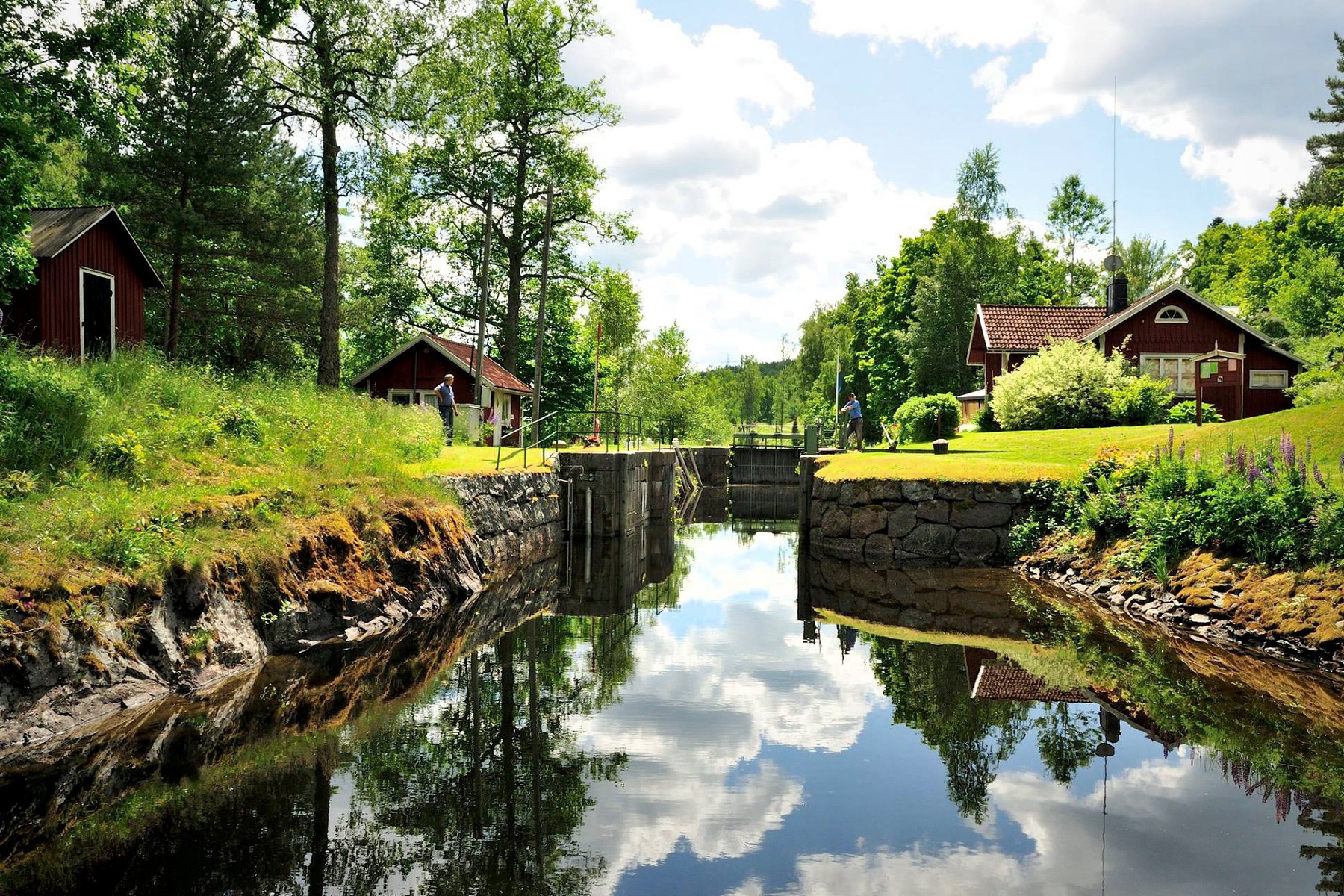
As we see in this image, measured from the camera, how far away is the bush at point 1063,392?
87.2ft

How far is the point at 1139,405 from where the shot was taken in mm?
25969

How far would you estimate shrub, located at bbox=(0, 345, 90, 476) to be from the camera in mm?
8805

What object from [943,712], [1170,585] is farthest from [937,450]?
[943,712]

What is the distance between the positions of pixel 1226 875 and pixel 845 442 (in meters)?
23.1

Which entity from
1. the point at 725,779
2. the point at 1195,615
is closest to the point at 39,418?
the point at 725,779

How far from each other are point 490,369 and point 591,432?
14.7ft

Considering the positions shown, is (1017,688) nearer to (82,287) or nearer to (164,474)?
(164,474)

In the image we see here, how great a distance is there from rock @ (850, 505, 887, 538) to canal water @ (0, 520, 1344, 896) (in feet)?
24.9

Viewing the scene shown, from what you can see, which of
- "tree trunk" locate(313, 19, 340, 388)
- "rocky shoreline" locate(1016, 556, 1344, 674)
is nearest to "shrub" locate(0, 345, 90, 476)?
"tree trunk" locate(313, 19, 340, 388)

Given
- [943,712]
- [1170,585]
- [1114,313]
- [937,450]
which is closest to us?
[943,712]

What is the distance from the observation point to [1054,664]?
32.2ft

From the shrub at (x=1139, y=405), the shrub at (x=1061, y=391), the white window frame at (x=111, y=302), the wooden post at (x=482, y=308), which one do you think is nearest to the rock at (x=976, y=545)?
the shrub at (x=1061, y=391)

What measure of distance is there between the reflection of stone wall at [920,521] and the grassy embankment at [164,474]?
30.1ft

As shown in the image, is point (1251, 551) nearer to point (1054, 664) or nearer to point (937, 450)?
point (1054, 664)
